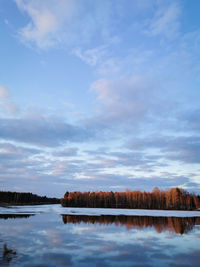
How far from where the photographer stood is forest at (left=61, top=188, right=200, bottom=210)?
98.1 metres

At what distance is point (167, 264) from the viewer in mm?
10570

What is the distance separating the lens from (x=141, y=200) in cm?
10706

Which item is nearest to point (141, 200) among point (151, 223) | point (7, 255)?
point (151, 223)

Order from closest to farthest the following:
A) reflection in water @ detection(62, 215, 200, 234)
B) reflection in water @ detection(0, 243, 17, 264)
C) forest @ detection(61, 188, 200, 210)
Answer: reflection in water @ detection(0, 243, 17, 264), reflection in water @ detection(62, 215, 200, 234), forest @ detection(61, 188, 200, 210)

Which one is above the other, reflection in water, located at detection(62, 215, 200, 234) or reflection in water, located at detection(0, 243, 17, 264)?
reflection in water, located at detection(0, 243, 17, 264)

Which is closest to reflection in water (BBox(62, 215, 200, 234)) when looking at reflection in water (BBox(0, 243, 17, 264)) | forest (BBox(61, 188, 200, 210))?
reflection in water (BBox(0, 243, 17, 264))

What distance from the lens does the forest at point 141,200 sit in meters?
98.1

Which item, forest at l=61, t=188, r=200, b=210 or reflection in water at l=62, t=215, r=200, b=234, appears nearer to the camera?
reflection in water at l=62, t=215, r=200, b=234

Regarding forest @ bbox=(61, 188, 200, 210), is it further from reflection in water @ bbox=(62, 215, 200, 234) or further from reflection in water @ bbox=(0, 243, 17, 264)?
reflection in water @ bbox=(0, 243, 17, 264)

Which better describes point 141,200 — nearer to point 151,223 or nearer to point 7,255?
point 151,223

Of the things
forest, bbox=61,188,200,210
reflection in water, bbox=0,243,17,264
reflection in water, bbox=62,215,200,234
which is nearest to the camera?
reflection in water, bbox=0,243,17,264

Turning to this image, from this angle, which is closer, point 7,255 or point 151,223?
point 7,255

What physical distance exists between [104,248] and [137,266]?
383cm

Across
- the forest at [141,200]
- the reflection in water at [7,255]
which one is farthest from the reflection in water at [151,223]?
the forest at [141,200]
